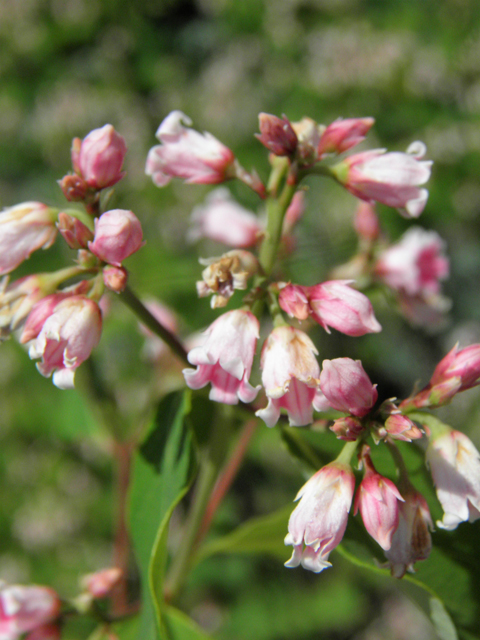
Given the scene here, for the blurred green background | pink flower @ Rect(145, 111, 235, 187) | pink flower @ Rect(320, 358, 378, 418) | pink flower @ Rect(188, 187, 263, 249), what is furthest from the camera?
the blurred green background

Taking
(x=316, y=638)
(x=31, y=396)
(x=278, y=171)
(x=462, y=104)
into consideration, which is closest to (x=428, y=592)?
(x=278, y=171)

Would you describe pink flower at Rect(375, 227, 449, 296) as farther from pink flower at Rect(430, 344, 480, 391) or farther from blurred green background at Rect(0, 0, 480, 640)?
pink flower at Rect(430, 344, 480, 391)

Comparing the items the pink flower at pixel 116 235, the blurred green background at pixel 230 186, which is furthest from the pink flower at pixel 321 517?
the blurred green background at pixel 230 186

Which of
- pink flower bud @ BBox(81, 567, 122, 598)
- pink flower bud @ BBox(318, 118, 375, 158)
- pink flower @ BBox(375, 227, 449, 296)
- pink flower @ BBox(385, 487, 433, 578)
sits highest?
pink flower bud @ BBox(318, 118, 375, 158)

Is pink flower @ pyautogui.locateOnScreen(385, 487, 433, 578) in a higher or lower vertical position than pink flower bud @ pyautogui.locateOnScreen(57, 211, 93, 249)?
lower

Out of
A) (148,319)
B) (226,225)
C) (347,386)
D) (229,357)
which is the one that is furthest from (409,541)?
(226,225)

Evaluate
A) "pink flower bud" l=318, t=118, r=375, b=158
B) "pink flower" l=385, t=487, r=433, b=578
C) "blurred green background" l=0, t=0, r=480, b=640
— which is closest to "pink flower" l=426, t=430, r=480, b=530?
"pink flower" l=385, t=487, r=433, b=578

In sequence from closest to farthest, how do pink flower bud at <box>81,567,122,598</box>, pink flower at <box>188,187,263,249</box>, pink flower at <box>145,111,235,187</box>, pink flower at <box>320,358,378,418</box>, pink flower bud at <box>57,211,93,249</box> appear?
pink flower at <box>320,358,378,418</box>, pink flower bud at <box>57,211,93,249</box>, pink flower at <box>145,111,235,187</box>, pink flower bud at <box>81,567,122,598</box>, pink flower at <box>188,187,263,249</box>

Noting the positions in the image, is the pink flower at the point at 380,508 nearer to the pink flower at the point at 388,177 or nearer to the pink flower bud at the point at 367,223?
the pink flower at the point at 388,177
